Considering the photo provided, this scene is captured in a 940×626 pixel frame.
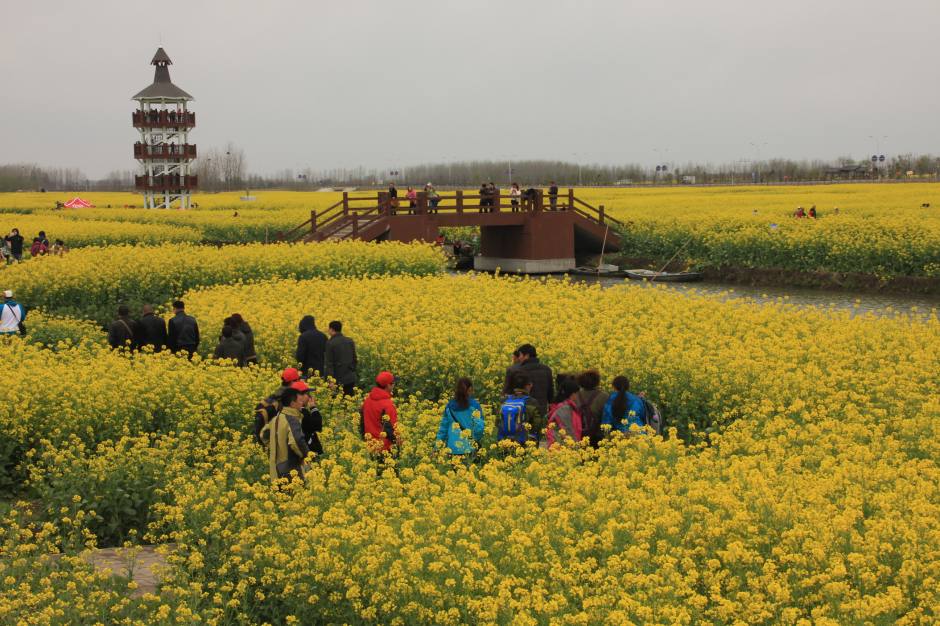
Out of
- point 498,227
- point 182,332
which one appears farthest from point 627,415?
point 498,227

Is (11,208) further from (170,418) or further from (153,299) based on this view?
(170,418)

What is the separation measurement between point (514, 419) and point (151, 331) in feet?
29.1

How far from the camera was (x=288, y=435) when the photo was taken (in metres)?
10.8

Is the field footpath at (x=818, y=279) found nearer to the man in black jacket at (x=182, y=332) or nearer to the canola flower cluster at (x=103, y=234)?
the canola flower cluster at (x=103, y=234)

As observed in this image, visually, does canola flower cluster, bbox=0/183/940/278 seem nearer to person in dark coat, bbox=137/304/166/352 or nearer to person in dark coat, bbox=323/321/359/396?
person in dark coat, bbox=137/304/166/352

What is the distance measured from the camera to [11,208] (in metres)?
80.8

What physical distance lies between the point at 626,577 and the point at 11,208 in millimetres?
82549

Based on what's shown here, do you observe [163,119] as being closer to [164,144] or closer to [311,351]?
[164,144]

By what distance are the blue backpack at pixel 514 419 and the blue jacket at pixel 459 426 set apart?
0.28 m

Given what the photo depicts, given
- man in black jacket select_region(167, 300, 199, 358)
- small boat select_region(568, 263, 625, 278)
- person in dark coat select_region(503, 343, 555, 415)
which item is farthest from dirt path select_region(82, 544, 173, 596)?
small boat select_region(568, 263, 625, 278)

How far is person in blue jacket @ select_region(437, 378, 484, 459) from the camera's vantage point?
1153 cm

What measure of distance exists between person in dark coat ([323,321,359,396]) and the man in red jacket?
3097 millimetres

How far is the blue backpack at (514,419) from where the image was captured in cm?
1173

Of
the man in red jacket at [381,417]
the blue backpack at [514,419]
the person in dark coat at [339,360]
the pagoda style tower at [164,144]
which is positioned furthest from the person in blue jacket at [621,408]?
the pagoda style tower at [164,144]
